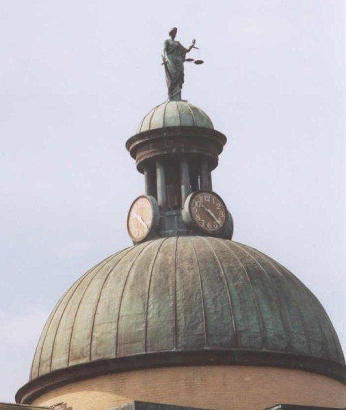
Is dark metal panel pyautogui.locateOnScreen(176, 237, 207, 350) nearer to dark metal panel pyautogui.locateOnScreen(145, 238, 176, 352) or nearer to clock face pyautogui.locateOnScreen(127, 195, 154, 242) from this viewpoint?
dark metal panel pyautogui.locateOnScreen(145, 238, 176, 352)

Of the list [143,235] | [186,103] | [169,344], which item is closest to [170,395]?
[169,344]

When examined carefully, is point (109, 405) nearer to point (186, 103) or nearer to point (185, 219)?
point (185, 219)

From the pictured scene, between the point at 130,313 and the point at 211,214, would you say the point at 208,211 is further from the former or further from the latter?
the point at 130,313

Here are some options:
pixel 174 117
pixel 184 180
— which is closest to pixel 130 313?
pixel 184 180

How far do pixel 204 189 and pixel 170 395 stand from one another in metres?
10.3

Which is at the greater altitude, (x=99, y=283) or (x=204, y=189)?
(x=204, y=189)

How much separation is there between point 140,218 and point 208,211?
245cm

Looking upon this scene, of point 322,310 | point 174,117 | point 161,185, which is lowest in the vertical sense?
point 322,310

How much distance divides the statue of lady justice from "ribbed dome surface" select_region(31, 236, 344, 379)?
319 inches

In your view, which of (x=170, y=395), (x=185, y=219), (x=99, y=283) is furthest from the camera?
(x=185, y=219)

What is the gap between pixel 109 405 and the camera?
43312 mm

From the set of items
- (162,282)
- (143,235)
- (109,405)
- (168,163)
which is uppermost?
(168,163)

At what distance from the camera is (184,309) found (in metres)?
44.0

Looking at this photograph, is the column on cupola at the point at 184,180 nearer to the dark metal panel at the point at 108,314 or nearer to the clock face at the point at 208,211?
the clock face at the point at 208,211
